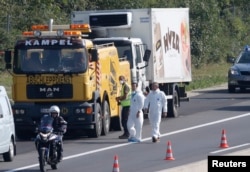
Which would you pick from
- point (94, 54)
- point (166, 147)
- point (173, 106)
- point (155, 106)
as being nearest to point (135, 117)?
point (155, 106)

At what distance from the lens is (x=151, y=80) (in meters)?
32.2

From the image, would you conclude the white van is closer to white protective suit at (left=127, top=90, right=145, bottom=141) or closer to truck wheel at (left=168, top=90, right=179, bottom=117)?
white protective suit at (left=127, top=90, right=145, bottom=141)

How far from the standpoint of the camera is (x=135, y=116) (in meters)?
26.4

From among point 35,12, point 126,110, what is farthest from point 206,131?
point 35,12

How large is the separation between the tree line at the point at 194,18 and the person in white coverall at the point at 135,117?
56.9ft

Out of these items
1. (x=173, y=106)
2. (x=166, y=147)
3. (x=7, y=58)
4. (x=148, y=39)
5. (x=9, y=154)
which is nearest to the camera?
(x=9, y=154)

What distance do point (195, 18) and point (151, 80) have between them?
27236 millimetres

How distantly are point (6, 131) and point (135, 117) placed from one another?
193 inches

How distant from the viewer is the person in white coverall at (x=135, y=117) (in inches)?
1032

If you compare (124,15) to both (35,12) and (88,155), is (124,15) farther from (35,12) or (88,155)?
(35,12)

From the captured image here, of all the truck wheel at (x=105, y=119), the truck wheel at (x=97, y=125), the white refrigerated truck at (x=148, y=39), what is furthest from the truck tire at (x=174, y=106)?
the truck wheel at (x=97, y=125)

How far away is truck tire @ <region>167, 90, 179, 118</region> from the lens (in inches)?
1304

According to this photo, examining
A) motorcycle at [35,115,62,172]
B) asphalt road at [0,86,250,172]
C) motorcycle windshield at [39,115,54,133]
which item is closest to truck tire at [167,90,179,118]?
asphalt road at [0,86,250,172]

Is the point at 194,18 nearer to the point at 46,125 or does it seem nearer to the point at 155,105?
the point at 155,105
